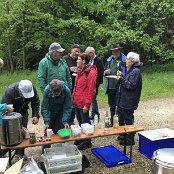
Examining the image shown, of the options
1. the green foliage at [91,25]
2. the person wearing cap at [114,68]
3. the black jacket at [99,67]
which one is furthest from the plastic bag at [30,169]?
the green foliage at [91,25]

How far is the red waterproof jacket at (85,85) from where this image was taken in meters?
5.40

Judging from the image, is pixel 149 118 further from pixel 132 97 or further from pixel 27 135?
pixel 27 135

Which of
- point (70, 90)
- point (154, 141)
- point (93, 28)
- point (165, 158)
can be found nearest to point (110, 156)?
point (154, 141)

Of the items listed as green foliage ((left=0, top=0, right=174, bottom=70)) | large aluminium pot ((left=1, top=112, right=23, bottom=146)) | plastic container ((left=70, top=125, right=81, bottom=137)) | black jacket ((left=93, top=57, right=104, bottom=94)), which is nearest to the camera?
large aluminium pot ((left=1, top=112, right=23, bottom=146))

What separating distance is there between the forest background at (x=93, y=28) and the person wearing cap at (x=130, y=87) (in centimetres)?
564

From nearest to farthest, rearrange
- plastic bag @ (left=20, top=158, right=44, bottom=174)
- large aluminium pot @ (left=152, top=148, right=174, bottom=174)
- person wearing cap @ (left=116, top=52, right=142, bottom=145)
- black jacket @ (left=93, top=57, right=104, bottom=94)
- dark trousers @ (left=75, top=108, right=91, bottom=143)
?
large aluminium pot @ (left=152, top=148, right=174, bottom=174), plastic bag @ (left=20, top=158, right=44, bottom=174), person wearing cap @ (left=116, top=52, right=142, bottom=145), dark trousers @ (left=75, top=108, right=91, bottom=143), black jacket @ (left=93, top=57, right=104, bottom=94)

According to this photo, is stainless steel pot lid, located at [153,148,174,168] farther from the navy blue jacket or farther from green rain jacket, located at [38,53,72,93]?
green rain jacket, located at [38,53,72,93]

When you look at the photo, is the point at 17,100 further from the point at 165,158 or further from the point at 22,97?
the point at 165,158

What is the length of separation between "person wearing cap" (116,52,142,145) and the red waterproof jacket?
0.50m

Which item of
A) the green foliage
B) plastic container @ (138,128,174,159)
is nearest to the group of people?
plastic container @ (138,128,174,159)

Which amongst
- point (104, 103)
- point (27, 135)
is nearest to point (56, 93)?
point (27, 135)

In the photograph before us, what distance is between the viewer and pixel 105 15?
14023mm

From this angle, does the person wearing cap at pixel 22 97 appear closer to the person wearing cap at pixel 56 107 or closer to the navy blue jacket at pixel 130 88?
the person wearing cap at pixel 56 107

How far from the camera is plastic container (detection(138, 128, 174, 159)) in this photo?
16.8ft
